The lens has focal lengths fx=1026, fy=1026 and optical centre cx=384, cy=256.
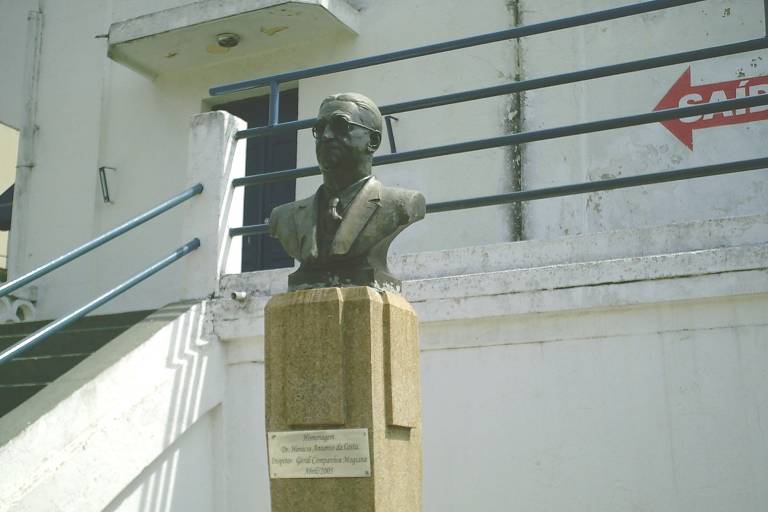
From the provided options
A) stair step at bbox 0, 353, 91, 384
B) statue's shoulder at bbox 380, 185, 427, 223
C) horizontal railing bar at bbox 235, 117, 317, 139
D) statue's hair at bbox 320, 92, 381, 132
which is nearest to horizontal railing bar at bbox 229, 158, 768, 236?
horizontal railing bar at bbox 235, 117, 317, 139

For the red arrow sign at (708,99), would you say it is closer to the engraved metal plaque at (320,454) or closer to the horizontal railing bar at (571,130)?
the horizontal railing bar at (571,130)

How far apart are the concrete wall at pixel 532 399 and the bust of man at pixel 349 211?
118cm

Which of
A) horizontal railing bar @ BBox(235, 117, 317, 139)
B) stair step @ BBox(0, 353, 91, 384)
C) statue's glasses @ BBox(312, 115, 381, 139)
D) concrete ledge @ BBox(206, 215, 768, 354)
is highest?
horizontal railing bar @ BBox(235, 117, 317, 139)

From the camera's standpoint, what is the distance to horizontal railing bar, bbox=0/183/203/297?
5422 mm

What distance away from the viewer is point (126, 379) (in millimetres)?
5477

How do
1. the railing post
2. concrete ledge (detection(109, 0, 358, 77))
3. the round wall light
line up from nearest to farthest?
the railing post
concrete ledge (detection(109, 0, 358, 77))
the round wall light

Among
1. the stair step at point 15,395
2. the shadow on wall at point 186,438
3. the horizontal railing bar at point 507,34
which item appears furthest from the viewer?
the horizontal railing bar at point 507,34

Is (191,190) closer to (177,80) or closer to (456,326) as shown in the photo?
(456,326)

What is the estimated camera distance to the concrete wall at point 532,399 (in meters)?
5.02

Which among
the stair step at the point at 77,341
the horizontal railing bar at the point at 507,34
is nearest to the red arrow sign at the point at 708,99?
the horizontal railing bar at the point at 507,34

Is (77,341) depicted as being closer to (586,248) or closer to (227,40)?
(586,248)

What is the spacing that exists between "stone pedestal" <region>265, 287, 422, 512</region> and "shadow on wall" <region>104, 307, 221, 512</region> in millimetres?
1517

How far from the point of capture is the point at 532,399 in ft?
17.8

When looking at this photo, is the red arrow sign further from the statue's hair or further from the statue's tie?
the statue's tie
